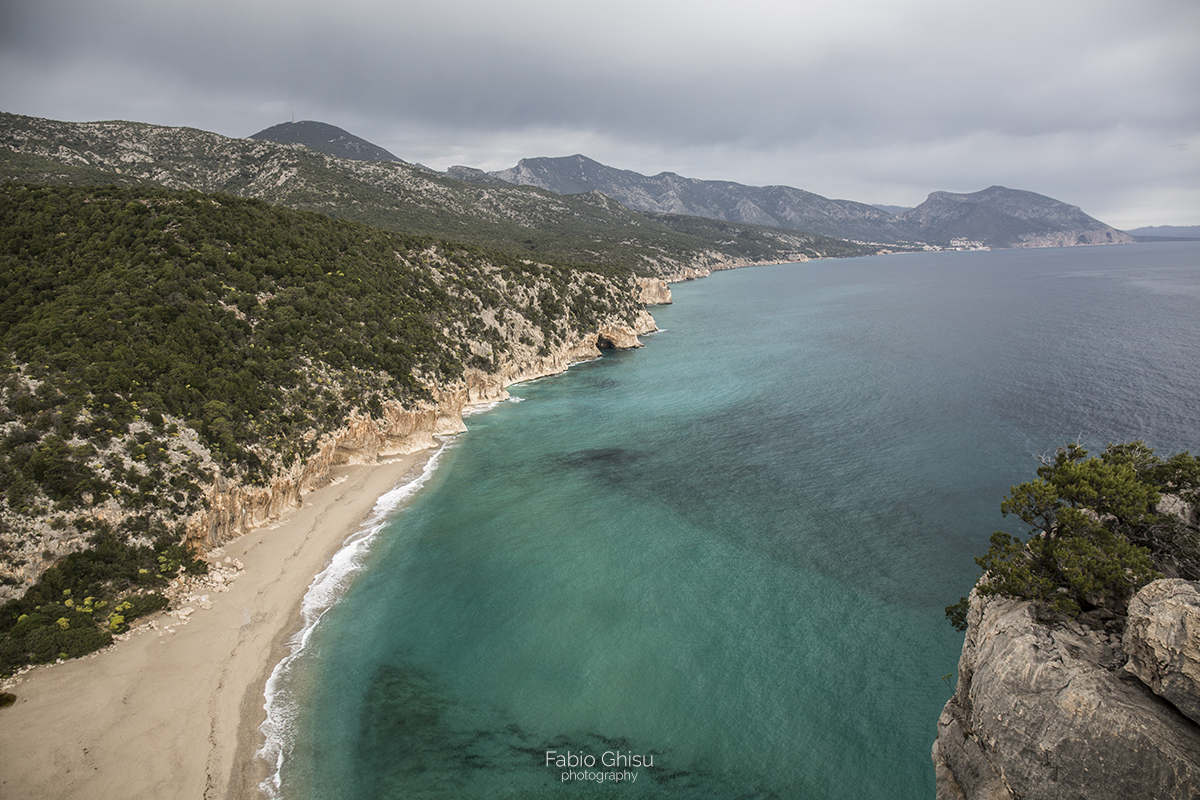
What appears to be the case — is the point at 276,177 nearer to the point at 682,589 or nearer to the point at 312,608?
the point at 312,608

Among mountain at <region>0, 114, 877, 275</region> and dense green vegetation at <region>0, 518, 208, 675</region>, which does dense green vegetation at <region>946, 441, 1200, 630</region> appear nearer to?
dense green vegetation at <region>0, 518, 208, 675</region>

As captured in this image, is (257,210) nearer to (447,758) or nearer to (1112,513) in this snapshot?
(447,758)

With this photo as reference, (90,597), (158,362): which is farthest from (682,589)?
(158,362)

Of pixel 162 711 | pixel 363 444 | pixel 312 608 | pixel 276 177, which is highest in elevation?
pixel 276 177

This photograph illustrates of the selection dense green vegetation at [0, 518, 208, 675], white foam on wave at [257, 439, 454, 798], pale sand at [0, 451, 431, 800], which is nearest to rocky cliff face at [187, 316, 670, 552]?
dense green vegetation at [0, 518, 208, 675]

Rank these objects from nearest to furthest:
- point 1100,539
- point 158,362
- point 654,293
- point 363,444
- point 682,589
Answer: point 1100,539, point 682,589, point 158,362, point 363,444, point 654,293

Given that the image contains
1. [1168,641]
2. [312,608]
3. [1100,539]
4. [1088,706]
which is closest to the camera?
[1168,641]

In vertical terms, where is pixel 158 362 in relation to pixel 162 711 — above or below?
above
